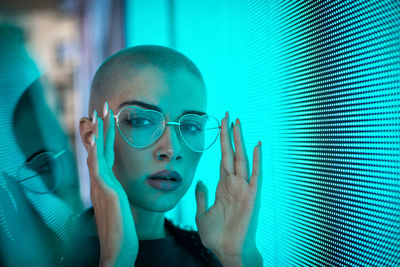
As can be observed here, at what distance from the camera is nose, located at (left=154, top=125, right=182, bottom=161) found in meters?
0.96

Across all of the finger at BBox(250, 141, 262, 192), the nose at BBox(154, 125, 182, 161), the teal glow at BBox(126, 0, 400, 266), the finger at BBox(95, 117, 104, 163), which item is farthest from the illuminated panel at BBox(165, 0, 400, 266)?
the finger at BBox(95, 117, 104, 163)

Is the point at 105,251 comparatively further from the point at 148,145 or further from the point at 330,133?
the point at 330,133

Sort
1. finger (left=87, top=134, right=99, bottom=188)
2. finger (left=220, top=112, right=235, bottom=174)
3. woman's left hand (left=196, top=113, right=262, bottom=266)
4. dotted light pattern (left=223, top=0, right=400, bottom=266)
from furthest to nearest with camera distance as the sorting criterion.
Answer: finger (left=220, top=112, right=235, bottom=174), woman's left hand (left=196, top=113, right=262, bottom=266), finger (left=87, top=134, right=99, bottom=188), dotted light pattern (left=223, top=0, right=400, bottom=266)

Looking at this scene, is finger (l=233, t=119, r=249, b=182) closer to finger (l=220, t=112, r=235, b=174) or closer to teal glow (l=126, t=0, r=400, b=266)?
finger (l=220, t=112, r=235, b=174)

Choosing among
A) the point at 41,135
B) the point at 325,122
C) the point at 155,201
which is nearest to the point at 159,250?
the point at 155,201

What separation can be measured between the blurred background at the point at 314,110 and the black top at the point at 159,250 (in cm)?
26

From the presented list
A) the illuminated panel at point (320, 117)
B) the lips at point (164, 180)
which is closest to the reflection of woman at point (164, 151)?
the lips at point (164, 180)

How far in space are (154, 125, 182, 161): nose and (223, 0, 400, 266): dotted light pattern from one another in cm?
36

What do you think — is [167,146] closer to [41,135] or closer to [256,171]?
[256,171]

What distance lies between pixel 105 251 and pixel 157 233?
1.29 feet

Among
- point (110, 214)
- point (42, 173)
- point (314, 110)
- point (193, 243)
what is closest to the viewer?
point (110, 214)

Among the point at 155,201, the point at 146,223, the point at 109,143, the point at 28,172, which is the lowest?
the point at 146,223

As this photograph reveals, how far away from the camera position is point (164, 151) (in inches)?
37.9

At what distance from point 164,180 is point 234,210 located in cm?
27
